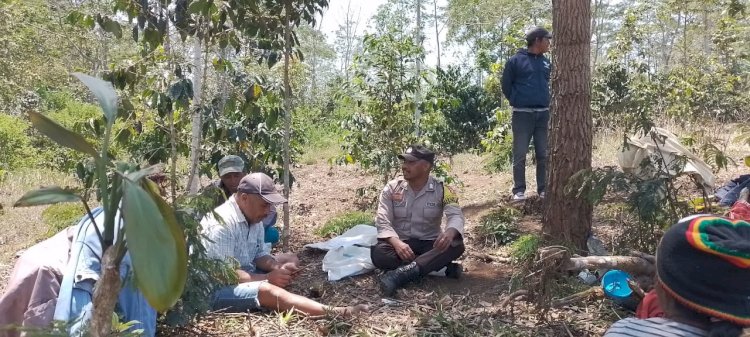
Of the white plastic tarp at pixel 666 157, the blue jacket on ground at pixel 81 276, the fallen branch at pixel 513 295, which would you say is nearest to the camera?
the blue jacket on ground at pixel 81 276

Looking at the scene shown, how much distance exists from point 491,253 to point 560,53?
1531mm

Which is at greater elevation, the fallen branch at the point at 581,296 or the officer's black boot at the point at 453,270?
the fallen branch at the point at 581,296

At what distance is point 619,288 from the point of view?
10.3 ft

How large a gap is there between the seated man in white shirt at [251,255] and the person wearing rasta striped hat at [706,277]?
2156 mm

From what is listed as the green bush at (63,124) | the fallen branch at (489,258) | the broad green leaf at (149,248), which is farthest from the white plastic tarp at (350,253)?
the broad green leaf at (149,248)

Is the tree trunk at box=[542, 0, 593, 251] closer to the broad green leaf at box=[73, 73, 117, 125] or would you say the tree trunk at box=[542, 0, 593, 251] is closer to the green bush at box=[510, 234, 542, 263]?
the green bush at box=[510, 234, 542, 263]

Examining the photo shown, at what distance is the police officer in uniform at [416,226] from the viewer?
4.02 meters

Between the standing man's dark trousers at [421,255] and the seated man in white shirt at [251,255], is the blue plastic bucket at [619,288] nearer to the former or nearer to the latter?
the standing man's dark trousers at [421,255]

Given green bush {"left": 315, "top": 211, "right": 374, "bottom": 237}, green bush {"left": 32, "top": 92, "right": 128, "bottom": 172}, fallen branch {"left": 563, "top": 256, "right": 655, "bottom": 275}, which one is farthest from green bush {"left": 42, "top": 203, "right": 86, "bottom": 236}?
fallen branch {"left": 563, "top": 256, "right": 655, "bottom": 275}

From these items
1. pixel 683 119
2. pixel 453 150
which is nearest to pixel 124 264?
pixel 683 119

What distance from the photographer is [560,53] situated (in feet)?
13.0

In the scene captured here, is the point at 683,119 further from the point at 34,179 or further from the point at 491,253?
the point at 34,179

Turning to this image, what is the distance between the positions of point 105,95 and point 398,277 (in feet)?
9.27

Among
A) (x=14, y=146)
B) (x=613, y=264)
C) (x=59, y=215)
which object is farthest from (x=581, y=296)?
(x=14, y=146)
